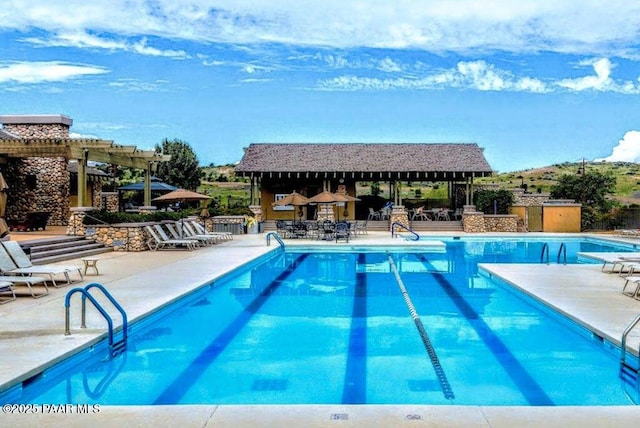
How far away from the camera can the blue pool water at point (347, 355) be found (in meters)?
5.78

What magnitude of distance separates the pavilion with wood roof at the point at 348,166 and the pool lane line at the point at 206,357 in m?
17.6

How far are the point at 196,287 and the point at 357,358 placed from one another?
4143mm

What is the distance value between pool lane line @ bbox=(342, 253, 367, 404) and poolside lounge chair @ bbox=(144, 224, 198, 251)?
8.24m

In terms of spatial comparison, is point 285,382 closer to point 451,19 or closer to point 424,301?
point 424,301

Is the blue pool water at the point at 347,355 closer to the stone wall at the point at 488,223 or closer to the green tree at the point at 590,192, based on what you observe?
the stone wall at the point at 488,223

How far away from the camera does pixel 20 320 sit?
748 cm

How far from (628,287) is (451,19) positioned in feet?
71.5

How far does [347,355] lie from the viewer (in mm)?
7148

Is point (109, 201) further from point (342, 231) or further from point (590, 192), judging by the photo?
point (590, 192)

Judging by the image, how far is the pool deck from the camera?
4.36 m

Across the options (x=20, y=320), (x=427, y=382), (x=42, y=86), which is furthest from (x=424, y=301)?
(x=42, y=86)

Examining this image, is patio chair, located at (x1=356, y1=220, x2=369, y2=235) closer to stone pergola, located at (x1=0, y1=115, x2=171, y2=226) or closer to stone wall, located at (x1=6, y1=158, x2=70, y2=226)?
stone pergola, located at (x1=0, y1=115, x2=171, y2=226)

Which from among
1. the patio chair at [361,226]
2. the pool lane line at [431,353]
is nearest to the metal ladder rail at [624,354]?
the pool lane line at [431,353]

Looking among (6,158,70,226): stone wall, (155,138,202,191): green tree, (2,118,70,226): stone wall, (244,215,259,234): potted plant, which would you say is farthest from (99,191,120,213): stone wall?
(155,138,202,191): green tree
